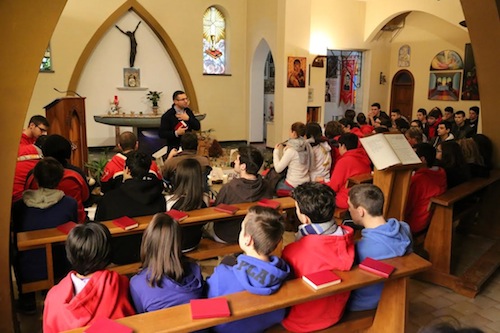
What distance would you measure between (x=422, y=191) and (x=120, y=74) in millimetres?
9140

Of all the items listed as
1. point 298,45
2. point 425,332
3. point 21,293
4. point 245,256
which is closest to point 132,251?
point 21,293

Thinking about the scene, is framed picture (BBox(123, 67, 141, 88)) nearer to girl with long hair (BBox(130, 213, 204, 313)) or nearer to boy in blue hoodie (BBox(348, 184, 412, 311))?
boy in blue hoodie (BBox(348, 184, 412, 311))

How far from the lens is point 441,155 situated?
4484 mm

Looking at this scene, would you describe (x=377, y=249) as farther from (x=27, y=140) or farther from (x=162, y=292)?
(x=27, y=140)

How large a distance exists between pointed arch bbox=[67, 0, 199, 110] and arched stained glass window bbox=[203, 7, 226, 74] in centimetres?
73

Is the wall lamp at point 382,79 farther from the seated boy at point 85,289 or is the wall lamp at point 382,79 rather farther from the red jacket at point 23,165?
the seated boy at point 85,289

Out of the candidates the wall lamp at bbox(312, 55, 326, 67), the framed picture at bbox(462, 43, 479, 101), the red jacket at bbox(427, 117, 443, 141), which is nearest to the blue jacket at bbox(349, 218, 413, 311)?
the red jacket at bbox(427, 117, 443, 141)

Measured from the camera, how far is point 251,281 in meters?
1.97

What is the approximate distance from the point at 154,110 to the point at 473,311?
916 centimetres

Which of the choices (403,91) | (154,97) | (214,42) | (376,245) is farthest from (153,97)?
(376,245)

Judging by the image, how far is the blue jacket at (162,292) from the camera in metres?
1.99

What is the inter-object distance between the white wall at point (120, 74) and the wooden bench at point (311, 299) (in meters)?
9.88

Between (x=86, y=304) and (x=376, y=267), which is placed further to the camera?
(x=376, y=267)

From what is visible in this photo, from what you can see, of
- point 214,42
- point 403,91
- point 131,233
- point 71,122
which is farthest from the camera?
point 403,91
